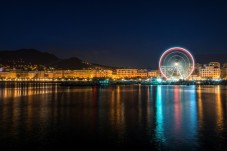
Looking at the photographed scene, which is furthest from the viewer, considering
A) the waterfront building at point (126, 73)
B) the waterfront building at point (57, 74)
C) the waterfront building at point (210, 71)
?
the waterfront building at point (126, 73)

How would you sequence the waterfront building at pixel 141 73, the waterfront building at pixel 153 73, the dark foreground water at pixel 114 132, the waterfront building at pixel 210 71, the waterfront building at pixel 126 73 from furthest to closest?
the waterfront building at pixel 153 73
the waterfront building at pixel 141 73
the waterfront building at pixel 126 73
the waterfront building at pixel 210 71
the dark foreground water at pixel 114 132

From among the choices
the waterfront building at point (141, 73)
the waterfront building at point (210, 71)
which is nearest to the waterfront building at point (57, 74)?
the waterfront building at point (141, 73)

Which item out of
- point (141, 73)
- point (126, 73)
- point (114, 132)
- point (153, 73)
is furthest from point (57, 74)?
point (114, 132)

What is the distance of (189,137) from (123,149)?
2.12 meters

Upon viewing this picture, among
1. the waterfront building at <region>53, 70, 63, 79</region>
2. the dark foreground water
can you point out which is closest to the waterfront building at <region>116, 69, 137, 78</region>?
the waterfront building at <region>53, 70, 63, 79</region>

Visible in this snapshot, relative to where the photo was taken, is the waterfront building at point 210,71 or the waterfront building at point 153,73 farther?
the waterfront building at point 153,73

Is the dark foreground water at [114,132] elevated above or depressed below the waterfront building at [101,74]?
below

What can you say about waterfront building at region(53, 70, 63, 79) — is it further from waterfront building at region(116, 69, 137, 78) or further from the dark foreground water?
the dark foreground water

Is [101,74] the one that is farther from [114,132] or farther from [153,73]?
[114,132]

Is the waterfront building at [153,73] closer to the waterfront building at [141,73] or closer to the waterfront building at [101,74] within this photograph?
the waterfront building at [141,73]

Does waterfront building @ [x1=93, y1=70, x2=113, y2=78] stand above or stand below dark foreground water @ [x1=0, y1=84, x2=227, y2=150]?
above

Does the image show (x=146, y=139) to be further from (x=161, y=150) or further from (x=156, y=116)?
(x=156, y=116)

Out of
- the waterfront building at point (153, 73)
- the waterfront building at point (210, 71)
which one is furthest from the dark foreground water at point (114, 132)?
the waterfront building at point (153, 73)

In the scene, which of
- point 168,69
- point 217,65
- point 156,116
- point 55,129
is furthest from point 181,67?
point 217,65
